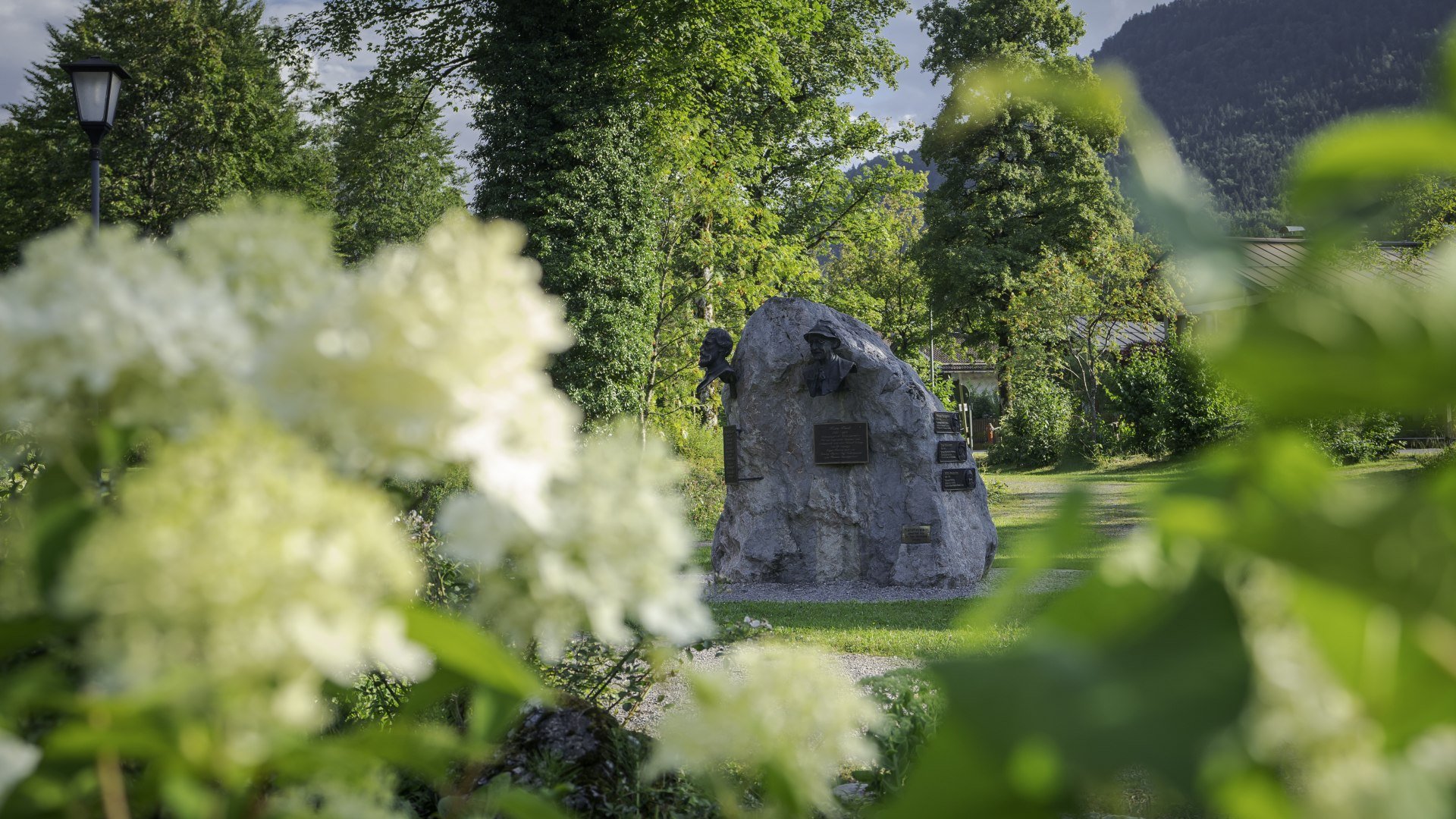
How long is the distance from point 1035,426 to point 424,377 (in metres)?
21.1

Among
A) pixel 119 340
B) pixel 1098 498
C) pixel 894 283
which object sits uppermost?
pixel 894 283

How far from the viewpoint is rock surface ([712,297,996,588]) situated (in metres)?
8.23

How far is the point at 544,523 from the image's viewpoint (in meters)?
0.41

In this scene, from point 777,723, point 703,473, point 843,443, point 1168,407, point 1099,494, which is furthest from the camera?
point 1168,407

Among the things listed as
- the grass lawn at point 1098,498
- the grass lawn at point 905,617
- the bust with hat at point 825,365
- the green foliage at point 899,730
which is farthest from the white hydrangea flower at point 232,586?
the bust with hat at point 825,365

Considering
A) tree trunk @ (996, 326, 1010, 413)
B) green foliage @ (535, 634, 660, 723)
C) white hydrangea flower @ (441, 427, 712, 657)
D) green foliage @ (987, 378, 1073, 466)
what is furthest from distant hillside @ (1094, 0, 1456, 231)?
white hydrangea flower @ (441, 427, 712, 657)

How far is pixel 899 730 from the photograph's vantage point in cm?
311

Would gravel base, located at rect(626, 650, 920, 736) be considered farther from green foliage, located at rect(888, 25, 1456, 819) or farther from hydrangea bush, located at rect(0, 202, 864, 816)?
green foliage, located at rect(888, 25, 1456, 819)

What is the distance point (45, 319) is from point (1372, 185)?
50 centimetres

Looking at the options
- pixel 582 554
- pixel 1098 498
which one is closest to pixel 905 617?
pixel 1098 498

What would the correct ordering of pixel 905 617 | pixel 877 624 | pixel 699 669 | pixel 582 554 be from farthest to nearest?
pixel 905 617 → pixel 877 624 → pixel 699 669 → pixel 582 554

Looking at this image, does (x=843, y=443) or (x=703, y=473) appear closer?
(x=843, y=443)

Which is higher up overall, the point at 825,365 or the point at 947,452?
the point at 825,365

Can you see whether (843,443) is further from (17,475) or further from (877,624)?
(17,475)
